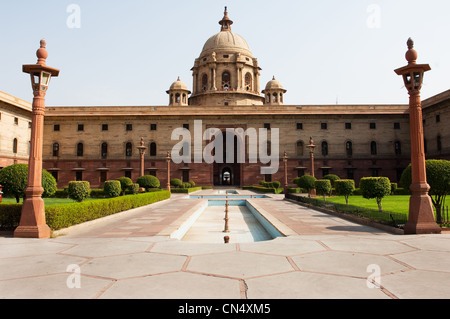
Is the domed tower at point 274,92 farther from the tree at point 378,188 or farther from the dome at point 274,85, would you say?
the tree at point 378,188

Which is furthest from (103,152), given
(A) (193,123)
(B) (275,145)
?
(B) (275,145)

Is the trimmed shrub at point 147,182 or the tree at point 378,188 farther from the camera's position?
the trimmed shrub at point 147,182

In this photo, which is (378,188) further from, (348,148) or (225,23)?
(225,23)

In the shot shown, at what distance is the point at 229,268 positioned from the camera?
4.25 m

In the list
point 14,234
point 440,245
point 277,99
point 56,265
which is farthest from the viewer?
point 277,99

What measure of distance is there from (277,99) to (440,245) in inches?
1612

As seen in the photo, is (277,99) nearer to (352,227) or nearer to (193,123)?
(193,123)

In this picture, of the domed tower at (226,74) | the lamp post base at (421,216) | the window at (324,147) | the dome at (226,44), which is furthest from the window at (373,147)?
the lamp post base at (421,216)

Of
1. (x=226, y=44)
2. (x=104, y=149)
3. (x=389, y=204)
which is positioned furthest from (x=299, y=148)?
(x=104, y=149)

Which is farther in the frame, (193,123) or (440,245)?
(193,123)

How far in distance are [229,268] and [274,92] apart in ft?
141

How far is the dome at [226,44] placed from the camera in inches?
1863

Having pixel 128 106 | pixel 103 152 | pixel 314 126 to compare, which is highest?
pixel 128 106
